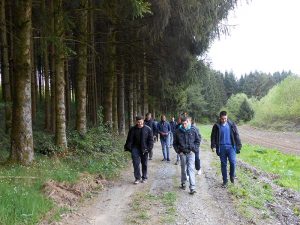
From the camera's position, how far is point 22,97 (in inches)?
420

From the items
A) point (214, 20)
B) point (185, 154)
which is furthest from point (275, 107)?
point (185, 154)

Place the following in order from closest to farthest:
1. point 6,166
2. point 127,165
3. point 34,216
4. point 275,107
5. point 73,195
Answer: point 34,216 → point 73,195 → point 6,166 → point 127,165 → point 275,107

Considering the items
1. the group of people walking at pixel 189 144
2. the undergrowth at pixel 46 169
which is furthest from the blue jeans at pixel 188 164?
the undergrowth at pixel 46 169

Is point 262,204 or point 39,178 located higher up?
point 39,178

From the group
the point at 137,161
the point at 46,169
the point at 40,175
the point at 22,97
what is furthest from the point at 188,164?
the point at 22,97

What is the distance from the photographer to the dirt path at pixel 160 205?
7.87 meters

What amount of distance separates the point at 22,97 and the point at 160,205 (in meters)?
4.63

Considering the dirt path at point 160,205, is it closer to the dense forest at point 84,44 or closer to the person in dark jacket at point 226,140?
the person in dark jacket at point 226,140

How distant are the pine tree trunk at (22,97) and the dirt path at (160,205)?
2.46m

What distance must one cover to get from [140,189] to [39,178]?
2744mm

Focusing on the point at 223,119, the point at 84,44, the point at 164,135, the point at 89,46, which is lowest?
the point at 164,135

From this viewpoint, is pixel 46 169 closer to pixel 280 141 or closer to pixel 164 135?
pixel 164 135

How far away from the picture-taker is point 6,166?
10.4m

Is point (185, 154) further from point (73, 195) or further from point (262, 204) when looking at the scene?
point (73, 195)
